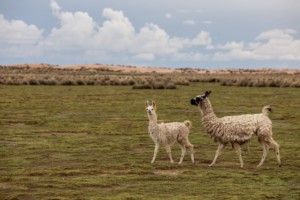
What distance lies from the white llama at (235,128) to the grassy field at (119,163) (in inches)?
26.8

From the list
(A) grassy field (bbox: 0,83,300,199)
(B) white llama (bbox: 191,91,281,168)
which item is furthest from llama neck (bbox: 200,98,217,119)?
(A) grassy field (bbox: 0,83,300,199)

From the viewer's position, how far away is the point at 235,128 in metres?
16.3

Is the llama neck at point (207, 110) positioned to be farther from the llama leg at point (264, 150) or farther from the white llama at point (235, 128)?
the llama leg at point (264, 150)

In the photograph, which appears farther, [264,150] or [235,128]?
[264,150]

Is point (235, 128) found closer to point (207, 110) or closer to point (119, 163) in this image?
point (207, 110)

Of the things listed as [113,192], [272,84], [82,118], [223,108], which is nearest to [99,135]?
[82,118]

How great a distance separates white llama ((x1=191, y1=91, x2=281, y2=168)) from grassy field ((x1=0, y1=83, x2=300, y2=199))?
682mm

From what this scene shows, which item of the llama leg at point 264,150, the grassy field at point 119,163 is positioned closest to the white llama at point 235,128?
the llama leg at point 264,150

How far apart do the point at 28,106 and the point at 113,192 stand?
24409 mm

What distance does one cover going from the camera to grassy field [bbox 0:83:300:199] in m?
13.0

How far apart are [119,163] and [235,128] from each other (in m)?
3.30

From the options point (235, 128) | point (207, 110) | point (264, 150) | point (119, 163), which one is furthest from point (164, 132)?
point (264, 150)

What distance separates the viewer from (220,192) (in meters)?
12.9

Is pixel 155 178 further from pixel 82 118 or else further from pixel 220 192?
pixel 82 118
